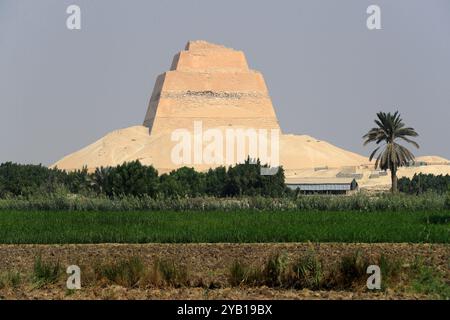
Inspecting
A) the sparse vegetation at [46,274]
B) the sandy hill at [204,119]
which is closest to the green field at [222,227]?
the sparse vegetation at [46,274]

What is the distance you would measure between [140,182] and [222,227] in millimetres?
34484

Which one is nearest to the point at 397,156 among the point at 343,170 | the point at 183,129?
the point at 343,170

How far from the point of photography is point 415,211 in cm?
4669

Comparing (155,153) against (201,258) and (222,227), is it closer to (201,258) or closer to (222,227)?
(222,227)

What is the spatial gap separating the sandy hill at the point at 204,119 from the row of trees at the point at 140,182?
59.7m

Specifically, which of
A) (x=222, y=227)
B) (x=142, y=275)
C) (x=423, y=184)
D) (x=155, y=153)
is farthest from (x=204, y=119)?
(x=142, y=275)

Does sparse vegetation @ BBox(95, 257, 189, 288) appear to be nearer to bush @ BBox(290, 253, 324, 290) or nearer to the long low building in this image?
bush @ BBox(290, 253, 324, 290)

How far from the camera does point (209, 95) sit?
189 meters

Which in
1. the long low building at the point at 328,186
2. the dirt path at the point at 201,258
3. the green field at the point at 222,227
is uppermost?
the dirt path at the point at 201,258

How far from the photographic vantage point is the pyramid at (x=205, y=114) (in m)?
162

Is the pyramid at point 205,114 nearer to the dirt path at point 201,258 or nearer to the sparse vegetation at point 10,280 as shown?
the dirt path at point 201,258

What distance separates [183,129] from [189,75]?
18.0 metres

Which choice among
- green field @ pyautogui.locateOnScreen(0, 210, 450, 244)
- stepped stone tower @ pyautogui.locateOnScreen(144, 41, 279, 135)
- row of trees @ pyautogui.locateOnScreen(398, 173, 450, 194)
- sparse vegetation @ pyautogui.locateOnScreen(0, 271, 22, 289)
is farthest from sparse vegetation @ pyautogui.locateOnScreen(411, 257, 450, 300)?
stepped stone tower @ pyautogui.locateOnScreen(144, 41, 279, 135)

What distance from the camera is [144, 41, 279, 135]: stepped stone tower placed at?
18000 centimetres
